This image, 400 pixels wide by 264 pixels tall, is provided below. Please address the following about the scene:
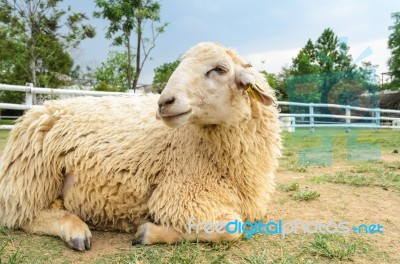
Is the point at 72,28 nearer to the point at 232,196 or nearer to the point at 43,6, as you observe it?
the point at 43,6

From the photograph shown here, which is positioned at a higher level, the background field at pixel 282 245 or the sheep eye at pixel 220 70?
the sheep eye at pixel 220 70

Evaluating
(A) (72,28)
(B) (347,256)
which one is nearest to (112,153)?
(B) (347,256)

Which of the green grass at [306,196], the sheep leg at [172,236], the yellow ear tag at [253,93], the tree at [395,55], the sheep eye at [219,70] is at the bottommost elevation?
the green grass at [306,196]

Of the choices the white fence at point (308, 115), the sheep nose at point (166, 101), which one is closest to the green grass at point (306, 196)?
the white fence at point (308, 115)

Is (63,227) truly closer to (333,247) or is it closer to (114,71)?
(333,247)

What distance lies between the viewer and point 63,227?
236 centimetres

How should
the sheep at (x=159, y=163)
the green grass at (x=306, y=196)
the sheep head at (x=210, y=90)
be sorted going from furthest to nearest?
1. the green grass at (x=306, y=196)
2. the sheep at (x=159, y=163)
3. the sheep head at (x=210, y=90)

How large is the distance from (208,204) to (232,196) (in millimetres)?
240

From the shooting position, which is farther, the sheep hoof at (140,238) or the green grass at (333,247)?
the sheep hoof at (140,238)

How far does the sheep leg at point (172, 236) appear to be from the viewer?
2229mm

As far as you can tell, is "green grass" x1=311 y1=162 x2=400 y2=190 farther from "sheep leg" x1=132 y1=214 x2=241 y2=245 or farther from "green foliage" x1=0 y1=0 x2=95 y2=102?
"green foliage" x1=0 y1=0 x2=95 y2=102

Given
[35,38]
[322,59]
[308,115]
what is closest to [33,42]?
[35,38]

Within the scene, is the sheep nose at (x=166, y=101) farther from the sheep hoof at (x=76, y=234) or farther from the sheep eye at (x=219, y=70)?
the sheep hoof at (x=76, y=234)

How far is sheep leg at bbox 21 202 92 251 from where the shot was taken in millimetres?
2238
